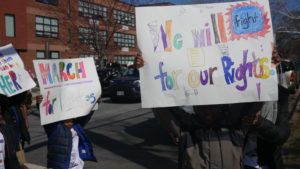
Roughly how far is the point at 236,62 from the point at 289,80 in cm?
1422

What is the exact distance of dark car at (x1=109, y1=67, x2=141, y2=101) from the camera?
1373 cm

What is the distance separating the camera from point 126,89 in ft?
45.5

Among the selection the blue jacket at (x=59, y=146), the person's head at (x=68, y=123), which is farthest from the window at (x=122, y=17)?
the blue jacket at (x=59, y=146)

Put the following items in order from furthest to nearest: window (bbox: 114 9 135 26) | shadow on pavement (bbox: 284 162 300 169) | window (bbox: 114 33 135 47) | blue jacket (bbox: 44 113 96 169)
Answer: window (bbox: 114 33 135 47) → window (bbox: 114 9 135 26) → shadow on pavement (bbox: 284 162 300 169) → blue jacket (bbox: 44 113 96 169)

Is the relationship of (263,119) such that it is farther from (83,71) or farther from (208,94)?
(83,71)

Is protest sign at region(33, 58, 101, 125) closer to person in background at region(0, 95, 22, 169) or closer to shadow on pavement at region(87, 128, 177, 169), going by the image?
person in background at region(0, 95, 22, 169)

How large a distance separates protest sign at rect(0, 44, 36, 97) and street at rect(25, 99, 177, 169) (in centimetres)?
236

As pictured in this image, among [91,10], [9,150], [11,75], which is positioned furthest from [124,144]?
[91,10]

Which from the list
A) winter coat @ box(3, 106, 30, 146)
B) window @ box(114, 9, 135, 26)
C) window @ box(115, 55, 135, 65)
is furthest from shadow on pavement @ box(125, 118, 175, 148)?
window @ box(115, 55, 135, 65)

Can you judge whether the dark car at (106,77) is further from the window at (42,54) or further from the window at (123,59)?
the window at (123,59)

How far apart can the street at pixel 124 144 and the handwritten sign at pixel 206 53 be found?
3.00 meters

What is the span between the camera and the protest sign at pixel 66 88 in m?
3.36

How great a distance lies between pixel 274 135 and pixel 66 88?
2213 millimetres

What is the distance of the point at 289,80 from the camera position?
Result: 15375mm
